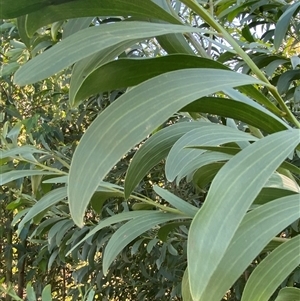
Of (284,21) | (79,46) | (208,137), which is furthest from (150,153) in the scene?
(284,21)

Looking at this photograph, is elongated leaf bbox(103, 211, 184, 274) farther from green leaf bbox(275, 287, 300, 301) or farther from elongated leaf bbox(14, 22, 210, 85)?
elongated leaf bbox(14, 22, 210, 85)

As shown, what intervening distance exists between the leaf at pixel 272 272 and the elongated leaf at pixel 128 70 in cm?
14

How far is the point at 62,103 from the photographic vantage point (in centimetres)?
150

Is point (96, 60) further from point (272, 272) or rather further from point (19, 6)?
point (272, 272)

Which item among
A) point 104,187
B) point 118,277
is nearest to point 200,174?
point 104,187

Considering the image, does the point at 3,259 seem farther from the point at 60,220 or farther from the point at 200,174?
the point at 200,174

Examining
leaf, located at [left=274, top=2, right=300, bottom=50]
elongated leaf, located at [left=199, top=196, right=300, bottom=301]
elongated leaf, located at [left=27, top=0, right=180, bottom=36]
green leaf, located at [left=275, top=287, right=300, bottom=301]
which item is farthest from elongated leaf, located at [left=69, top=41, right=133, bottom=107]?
leaf, located at [left=274, top=2, right=300, bottom=50]

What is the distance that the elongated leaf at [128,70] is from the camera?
0.80 feet

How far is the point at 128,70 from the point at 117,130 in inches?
2.5

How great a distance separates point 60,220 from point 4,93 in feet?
2.81

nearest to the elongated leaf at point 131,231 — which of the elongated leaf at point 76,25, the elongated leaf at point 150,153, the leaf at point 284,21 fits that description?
the elongated leaf at point 150,153

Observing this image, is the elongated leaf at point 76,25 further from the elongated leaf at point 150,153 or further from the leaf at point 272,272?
the leaf at point 272,272

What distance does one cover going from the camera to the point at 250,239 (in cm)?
26

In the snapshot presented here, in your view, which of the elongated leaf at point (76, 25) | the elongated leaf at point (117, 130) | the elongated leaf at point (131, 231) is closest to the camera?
the elongated leaf at point (117, 130)
